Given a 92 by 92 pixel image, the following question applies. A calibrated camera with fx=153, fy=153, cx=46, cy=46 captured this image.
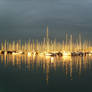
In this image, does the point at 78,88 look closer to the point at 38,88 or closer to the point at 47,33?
the point at 38,88

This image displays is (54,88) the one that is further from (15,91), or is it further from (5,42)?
(5,42)

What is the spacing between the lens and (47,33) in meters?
85.9

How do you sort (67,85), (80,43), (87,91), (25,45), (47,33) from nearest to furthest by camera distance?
(87,91) → (67,85) → (47,33) → (80,43) → (25,45)

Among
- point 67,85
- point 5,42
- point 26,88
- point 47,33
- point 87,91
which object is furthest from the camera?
point 5,42

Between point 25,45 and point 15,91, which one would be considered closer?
point 15,91

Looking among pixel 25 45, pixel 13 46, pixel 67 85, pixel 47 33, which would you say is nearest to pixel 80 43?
pixel 47 33

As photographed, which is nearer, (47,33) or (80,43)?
(47,33)

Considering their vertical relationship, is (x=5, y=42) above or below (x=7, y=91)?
above

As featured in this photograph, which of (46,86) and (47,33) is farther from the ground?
(47,33)

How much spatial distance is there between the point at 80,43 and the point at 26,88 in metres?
102

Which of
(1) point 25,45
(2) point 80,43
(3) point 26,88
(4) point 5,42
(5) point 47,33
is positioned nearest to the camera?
(3) point 26,88

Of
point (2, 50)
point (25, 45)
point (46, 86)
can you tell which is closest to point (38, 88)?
point (46, 86)

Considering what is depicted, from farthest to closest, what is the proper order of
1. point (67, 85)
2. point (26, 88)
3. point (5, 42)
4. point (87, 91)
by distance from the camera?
1. point (5, 42)
2. point (67, 85)
3. point (26, 88)
4. point (87, 91)

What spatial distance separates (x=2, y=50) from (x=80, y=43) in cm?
8756
